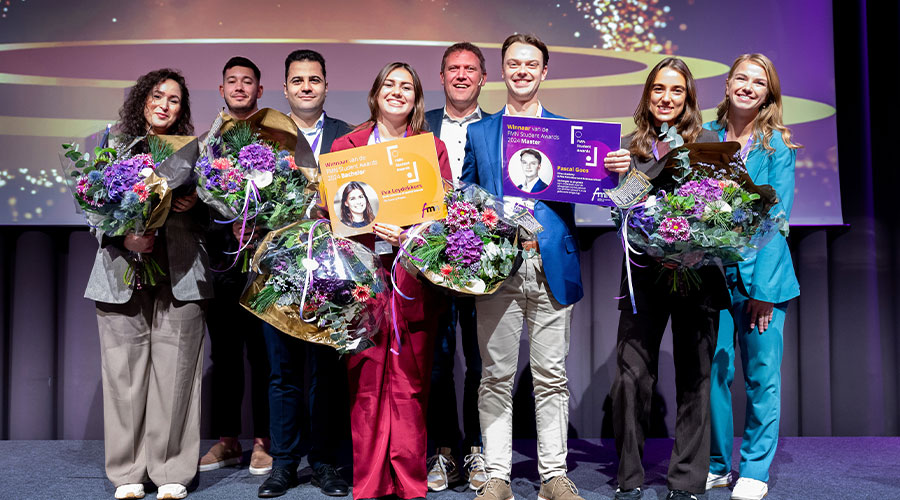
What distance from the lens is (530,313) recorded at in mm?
2809

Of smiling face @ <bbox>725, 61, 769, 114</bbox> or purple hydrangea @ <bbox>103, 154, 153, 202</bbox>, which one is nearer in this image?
purple hydrangea @ <bbox>103, 154, 153, 202</bbox>

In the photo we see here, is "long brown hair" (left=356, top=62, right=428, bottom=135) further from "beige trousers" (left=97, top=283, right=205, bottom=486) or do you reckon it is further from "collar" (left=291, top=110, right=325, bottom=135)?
"beige trousers" (left=97, top=283, right=205, bottom=486)

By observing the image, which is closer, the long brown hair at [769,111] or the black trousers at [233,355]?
the long brown hair at [769,111]

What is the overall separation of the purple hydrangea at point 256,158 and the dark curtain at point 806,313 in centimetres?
185

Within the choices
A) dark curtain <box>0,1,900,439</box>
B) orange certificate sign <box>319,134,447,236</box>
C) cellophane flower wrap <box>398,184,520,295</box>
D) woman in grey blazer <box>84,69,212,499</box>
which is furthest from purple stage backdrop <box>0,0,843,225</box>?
cellophane flower wrap <box>398,184,520,295</box>

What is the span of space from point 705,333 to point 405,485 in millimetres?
1259

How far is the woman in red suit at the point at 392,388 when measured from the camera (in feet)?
9.21

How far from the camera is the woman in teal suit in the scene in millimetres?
2893

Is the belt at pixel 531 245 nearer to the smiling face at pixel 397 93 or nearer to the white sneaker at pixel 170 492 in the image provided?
the smiling face at pixel 397 93

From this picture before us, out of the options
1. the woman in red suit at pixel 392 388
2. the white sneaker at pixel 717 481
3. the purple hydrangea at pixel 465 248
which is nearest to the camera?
the purple hydrangea at pixel 465 248

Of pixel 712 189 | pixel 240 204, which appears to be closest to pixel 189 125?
pixel 240 204

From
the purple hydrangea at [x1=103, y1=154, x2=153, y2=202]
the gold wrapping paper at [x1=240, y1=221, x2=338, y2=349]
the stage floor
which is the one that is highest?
the purple hydrangea at [x1=103, y1=154, x2=153, y2=202]

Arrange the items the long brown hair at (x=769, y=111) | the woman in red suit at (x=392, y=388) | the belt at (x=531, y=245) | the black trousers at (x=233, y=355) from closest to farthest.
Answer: the belt at (x=531, y=245), the woman in red suit at (x=392, y=388), the long brown hair at (x=769, y=111), the black trousers at (x=233, y=355)

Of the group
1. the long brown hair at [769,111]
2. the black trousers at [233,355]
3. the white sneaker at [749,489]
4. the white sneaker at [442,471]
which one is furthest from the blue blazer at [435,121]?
the white sneaker at [749,489]
